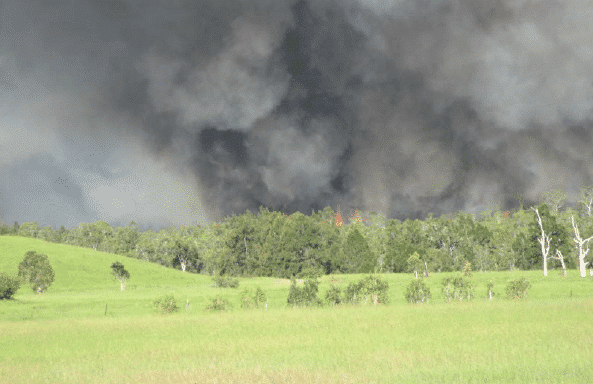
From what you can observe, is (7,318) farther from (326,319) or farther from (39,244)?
(39,244)

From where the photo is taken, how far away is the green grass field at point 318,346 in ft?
49.6

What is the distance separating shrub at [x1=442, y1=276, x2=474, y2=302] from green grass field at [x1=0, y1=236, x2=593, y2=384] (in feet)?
4.86

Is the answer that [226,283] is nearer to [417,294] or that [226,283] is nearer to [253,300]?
[253,300]

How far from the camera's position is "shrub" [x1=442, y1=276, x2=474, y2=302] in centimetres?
4334

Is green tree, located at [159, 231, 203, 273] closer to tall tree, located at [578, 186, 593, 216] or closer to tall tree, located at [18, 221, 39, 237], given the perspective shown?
tall tree, located at [18, 221, 39, 237]

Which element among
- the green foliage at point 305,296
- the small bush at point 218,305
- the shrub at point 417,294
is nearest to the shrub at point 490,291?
the shrub at point 417,294

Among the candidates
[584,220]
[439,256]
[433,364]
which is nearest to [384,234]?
[439,256]

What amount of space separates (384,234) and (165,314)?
290 ft

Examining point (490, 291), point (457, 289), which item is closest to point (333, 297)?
point (457, 289)

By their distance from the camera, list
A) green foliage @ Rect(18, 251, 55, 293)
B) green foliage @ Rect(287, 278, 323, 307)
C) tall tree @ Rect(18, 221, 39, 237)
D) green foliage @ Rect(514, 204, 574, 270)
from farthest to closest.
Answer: tall tree @ Rect(18, 221, 39, 237)
green foliage @ Rect(514, 204, 574, 270)
green foliage @ Rect(18, 251, 55, 293)
green foliage @ Rect(287, 278, 323, 307)

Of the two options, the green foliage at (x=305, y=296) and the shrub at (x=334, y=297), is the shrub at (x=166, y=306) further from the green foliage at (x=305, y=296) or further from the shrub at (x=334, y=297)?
the shrub at (x=334, y=297)

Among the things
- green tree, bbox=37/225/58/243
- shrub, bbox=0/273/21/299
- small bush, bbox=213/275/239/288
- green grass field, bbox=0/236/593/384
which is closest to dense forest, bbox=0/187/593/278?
small bush, bbox=213/275/239/288

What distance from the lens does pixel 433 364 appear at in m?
16.3

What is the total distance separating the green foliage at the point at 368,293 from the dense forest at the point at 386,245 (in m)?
34.2
